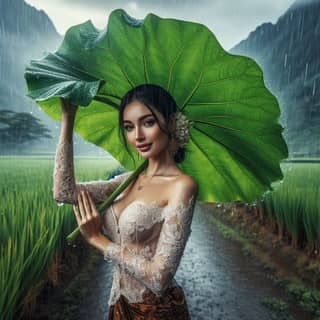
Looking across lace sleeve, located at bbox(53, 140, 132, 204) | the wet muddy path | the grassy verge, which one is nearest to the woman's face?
lace sleeve, located at bbox(53, 140, 132, 204)

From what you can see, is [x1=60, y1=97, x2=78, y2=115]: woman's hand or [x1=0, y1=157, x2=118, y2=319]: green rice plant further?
[x1=0, y1=157, x2=118, y2=319]: green rice plant

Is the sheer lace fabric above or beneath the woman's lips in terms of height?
beneath

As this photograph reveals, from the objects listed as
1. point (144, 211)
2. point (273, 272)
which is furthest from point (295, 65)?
point (144, 211)

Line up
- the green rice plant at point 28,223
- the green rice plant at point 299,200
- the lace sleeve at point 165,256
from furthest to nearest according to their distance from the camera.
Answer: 1. the green rice plant at point 299,200
2. the green rice plant at point 28,223
3. the lace sleeve at point 165,256

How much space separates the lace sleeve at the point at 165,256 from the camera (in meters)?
0.68

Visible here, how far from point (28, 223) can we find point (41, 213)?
121mm

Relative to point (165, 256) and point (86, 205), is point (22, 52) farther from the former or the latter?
point (165, 256)

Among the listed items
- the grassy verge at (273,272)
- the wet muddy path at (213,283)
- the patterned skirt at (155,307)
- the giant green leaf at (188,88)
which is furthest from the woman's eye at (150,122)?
the grassy verge at (273,272)

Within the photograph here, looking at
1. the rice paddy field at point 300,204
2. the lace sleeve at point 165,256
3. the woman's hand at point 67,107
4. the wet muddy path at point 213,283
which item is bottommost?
the wet muddy path at point 213,283

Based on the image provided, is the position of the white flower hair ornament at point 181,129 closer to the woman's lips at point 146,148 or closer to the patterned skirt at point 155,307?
the woman's lips at point 146,148

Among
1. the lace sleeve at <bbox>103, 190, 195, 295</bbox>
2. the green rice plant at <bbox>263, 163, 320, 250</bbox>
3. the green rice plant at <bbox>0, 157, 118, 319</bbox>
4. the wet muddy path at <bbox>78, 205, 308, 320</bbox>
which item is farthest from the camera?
the green rice plant at <bbox>263, 163, 320, 250</bbox>

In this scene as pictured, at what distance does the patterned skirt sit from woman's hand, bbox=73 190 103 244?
0.44ft

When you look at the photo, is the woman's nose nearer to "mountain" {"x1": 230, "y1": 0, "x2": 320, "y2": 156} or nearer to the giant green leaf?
the giant green leaf

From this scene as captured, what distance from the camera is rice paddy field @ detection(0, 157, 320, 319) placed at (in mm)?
1342
